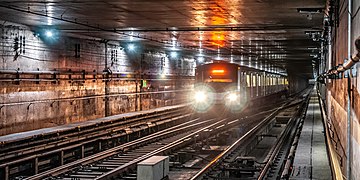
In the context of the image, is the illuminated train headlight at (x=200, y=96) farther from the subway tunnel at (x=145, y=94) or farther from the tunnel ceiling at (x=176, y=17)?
the tunnel ceiling at (x=176, y=17)

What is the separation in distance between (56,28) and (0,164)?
798cm

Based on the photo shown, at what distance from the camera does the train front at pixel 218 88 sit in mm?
27391

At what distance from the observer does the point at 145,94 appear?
102 ft

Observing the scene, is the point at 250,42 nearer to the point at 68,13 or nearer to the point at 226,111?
the point at 226,111

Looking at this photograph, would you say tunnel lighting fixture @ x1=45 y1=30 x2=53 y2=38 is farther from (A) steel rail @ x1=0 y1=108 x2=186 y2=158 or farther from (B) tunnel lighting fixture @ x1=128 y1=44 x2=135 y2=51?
(B) tunnel lighting fixture @ x1=128 y1=44 x2=135 y2=51

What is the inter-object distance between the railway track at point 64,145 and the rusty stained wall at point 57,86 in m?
1.43

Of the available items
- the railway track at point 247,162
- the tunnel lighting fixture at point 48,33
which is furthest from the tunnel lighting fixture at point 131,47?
the railway track at point 247,162

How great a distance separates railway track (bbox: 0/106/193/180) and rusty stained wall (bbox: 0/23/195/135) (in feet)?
4.70

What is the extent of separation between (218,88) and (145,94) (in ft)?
18.2

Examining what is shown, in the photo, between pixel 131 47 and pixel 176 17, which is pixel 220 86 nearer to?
pixel 131 47

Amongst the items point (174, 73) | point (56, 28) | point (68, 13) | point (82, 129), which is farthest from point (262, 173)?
point (174, 73)

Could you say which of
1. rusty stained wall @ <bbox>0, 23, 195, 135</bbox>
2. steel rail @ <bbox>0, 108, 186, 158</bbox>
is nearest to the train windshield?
steel rail @ <bbox>0, 108, 186, 158</bbox>

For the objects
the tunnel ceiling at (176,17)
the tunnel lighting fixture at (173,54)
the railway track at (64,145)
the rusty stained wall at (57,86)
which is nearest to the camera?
the tunnel ceiling at (176,17)

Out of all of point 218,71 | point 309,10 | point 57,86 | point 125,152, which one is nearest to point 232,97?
point 218,71
